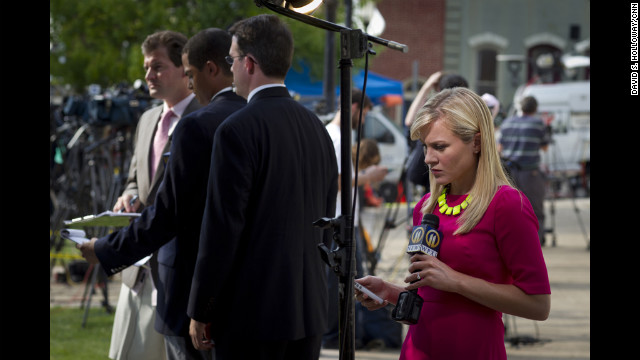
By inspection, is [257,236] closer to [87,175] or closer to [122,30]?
[87,175]

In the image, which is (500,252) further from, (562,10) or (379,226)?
(562,10)

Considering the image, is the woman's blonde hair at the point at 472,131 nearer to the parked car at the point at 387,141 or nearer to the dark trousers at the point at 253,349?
the dark trousers at the point at 253,349

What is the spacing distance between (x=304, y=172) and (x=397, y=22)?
30.4 metres

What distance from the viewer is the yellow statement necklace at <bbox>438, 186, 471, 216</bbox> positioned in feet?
9.28

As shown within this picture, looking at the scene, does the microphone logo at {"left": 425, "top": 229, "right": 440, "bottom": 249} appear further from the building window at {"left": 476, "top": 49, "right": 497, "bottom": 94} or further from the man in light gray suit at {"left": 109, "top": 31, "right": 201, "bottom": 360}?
the building window at {"left": 476, "top": 49, "right": 497, "bottom": 94}

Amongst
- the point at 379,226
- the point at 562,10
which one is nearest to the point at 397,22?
the point at 562,10

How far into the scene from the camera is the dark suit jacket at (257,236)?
332cm

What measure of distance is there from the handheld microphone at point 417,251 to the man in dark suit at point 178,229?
3.85 feet

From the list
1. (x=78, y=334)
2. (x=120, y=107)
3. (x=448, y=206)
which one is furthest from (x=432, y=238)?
(x=120, y=107)

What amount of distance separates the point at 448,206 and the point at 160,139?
2.32m

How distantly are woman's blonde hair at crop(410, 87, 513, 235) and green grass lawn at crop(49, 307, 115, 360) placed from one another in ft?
15.1

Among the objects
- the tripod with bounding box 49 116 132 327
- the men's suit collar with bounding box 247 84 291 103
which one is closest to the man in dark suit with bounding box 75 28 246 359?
the men's suit collar with bounding box 247 84 291 103

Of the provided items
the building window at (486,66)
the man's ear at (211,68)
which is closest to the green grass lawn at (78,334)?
the man's ear at (211,68)

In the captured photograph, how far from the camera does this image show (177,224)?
3672mm
